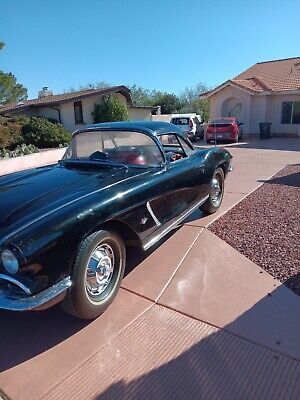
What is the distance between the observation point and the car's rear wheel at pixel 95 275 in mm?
2586

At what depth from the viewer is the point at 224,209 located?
218 inches

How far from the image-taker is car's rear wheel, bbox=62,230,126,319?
259cm

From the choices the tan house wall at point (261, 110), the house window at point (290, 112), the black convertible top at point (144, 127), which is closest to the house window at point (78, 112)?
the tan house wall at point (261, 110)

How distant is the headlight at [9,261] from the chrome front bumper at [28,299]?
77 mm

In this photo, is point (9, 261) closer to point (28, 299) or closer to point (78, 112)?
point (28, 299)

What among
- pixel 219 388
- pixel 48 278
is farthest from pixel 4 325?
pixel 219 388

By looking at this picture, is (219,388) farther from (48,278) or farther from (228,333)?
(48,278)

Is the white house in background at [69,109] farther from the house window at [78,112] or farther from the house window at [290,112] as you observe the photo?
the house window at [290,112]

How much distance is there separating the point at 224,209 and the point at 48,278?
12.4ft

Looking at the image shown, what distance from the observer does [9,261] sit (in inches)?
90.4

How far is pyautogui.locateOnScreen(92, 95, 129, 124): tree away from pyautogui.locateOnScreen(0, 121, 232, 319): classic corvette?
712 inches

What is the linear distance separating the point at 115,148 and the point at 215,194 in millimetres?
2059

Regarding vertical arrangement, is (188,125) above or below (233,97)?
below

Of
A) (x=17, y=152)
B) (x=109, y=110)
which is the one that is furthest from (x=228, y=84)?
(x=17, y=152)
